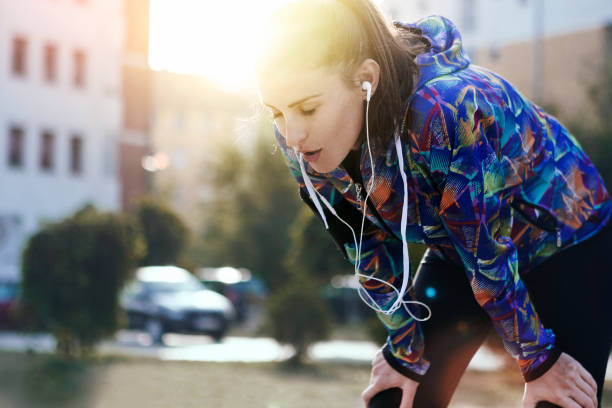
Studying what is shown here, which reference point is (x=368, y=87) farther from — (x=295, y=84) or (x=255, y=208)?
(x=255, y=208)

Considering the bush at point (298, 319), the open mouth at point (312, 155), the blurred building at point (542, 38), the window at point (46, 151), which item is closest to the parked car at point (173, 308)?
the bush at point (298, 319)

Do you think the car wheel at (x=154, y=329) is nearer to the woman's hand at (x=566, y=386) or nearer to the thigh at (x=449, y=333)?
the thigh at (x=449, y=333)

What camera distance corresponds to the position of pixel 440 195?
8.58ft

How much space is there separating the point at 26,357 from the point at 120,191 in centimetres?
2929

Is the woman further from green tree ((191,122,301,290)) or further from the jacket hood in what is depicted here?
green tree ((191,122,301,290))

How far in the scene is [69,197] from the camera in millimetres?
38562

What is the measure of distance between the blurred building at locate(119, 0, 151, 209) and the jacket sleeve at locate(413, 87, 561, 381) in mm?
40783

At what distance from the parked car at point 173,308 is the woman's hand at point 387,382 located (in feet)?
56.7

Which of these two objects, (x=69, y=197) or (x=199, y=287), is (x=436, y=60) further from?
(x=69, y=197)

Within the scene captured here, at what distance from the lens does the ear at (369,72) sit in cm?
249

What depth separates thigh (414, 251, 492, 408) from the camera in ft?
9.51

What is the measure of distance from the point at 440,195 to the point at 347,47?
0.46 m

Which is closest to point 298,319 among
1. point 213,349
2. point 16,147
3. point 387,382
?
point 213,349

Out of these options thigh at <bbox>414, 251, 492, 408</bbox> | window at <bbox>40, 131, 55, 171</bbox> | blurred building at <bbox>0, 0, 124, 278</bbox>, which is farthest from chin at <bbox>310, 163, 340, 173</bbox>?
window at <bbox>40, 131, 55, 171</bbox>
